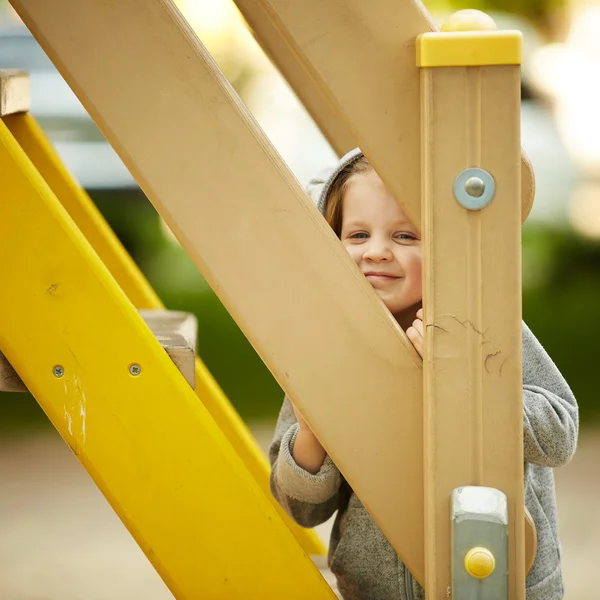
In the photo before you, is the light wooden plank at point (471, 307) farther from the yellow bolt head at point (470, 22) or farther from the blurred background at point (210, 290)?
the blurred background at point (210, 290)

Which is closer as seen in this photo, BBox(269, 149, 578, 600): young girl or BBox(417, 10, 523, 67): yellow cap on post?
BBox(417, 10, 523, 67): yellow cap on post

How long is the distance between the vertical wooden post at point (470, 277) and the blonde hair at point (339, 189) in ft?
1.25

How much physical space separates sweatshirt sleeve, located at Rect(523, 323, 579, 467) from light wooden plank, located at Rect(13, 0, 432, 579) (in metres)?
0.20

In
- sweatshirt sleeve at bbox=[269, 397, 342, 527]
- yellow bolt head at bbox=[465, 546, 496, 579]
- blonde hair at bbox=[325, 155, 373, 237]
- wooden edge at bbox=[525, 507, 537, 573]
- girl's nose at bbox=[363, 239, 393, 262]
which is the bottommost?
yellow bolt head at bbox=[465, 546, 496, 579]

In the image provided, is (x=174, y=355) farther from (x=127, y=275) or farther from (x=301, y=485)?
(x=127, y=275)

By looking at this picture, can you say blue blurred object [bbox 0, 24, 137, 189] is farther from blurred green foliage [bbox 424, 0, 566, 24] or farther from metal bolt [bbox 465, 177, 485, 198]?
metal bolt [bbox 465, 177, 485, 198]

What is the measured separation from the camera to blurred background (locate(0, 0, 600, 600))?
284 centimetres

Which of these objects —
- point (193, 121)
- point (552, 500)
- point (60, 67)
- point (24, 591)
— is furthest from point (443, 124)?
point (24, 591)

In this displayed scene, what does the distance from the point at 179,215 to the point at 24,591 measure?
6.05 feet

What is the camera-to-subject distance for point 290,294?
0.97 meters

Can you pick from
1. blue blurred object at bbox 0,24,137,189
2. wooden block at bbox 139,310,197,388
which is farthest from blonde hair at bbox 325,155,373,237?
blue blurred object at bbox 0,24,137,189

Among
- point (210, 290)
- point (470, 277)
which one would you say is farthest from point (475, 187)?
point (210, 290)

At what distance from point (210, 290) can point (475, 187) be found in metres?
4.28

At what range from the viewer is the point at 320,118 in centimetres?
161
